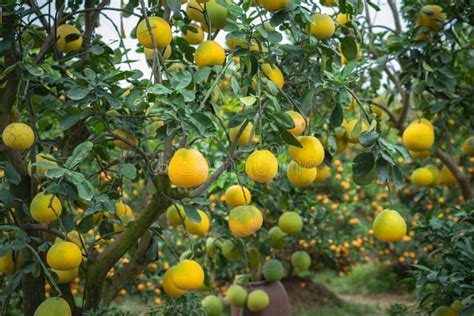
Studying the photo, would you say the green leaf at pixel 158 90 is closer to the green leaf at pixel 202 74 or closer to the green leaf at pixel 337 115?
the green leaf at pixel 202 74

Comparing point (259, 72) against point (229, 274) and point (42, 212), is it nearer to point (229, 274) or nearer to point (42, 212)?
point (42, 212)

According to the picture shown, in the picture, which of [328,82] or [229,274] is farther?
[229,274]

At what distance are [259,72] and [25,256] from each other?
113 cm

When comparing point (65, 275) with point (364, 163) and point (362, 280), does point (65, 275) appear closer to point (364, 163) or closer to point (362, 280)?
point (364, 163)

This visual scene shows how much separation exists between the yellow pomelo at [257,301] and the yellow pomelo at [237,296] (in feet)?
0.10

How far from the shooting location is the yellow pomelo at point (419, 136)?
271 centimetres

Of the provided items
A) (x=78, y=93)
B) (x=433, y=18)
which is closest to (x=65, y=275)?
(x=78, y=93)

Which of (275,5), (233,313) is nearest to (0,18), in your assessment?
(275,5)

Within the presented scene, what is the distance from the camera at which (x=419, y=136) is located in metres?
2.71

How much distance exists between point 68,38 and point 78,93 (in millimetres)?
604

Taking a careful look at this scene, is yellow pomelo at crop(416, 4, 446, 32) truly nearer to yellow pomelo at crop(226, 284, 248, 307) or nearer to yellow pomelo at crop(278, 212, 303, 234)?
yellow pomelo at crop(278, 212, 303, 234)

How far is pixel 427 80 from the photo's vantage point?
2783 mm

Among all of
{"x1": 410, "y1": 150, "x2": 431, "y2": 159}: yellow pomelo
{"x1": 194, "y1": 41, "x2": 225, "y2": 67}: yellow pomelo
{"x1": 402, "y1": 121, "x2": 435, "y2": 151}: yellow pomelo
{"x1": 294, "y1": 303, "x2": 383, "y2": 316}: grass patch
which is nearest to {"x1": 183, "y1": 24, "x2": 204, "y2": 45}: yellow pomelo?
{"x1": 194, "y1": 41, "x2": 225, "y2": 67}: yellow pomelo

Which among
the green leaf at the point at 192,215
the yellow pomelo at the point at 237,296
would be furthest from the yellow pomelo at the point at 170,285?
the yellow pomelo at the point at 237,296
